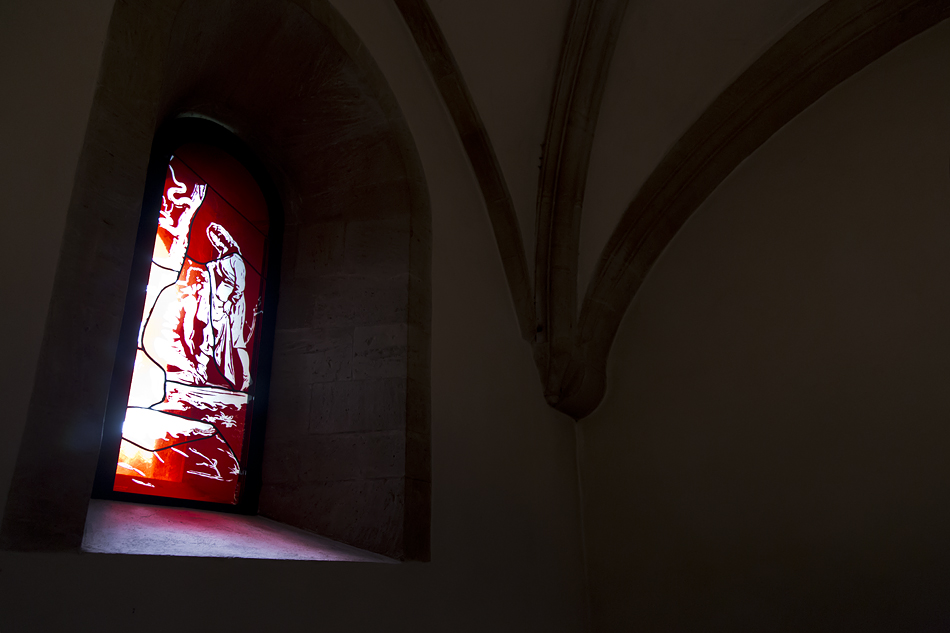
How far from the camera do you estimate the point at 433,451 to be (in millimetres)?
2980

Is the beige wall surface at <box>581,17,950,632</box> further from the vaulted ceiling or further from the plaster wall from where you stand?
the plaster wall

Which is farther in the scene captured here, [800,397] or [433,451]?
[800,397]

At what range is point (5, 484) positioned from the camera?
56.2 inches

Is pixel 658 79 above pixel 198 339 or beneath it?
above

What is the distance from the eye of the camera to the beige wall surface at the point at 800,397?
3.53 m

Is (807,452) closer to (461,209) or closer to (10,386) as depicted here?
(461,209)

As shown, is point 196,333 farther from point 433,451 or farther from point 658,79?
point 658,79

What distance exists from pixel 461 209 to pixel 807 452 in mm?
2279

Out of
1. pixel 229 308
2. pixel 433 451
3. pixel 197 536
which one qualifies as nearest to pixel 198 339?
pixel 229 308

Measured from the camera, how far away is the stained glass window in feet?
8.48

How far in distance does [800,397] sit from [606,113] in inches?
79.8

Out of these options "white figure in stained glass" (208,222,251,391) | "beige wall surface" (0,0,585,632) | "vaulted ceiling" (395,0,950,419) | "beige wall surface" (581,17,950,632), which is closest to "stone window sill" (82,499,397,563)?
"beige wall surface" (0,0,585,632)

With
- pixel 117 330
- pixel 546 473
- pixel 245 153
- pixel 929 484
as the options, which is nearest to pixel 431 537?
pixel 546 473

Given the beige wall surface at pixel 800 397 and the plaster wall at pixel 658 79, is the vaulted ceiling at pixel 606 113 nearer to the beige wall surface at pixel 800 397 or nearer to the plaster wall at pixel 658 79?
the plaster wall at pixel 658 79
